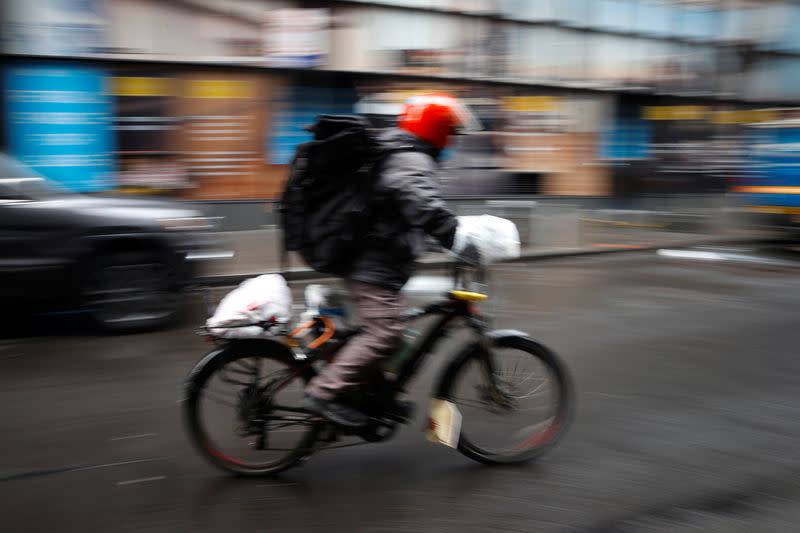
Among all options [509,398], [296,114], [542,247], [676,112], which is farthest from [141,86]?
[676,112]

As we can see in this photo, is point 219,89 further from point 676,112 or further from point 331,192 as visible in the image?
point 676,112

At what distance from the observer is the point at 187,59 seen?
13.1m

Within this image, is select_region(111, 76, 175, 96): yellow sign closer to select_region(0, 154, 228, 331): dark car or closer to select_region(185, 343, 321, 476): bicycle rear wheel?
select_region(0, 154, 228, 331): dark car

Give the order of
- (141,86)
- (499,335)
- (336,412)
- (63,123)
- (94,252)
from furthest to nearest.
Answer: (141,86), (63,123), (94,252), (499,335), (336,412)

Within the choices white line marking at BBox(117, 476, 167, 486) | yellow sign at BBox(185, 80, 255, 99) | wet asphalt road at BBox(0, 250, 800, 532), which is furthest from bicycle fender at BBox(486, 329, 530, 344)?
yellow sign at BBox(185, 80, 255, 99)

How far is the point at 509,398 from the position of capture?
3.92m

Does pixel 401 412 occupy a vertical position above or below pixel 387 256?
below

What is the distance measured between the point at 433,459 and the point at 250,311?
127cm

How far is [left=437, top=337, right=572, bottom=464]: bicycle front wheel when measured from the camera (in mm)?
3818

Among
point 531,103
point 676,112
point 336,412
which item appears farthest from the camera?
Answer: point 676,112

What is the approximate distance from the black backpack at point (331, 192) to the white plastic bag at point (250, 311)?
221mm

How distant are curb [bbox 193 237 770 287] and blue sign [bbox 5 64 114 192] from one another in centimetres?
453

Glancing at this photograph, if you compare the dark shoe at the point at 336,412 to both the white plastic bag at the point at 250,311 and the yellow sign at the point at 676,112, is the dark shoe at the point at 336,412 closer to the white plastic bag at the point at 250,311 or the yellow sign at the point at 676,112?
the white plastic bag at the point at 250,311

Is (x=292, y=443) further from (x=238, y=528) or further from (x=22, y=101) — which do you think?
(x=22, y=101)
